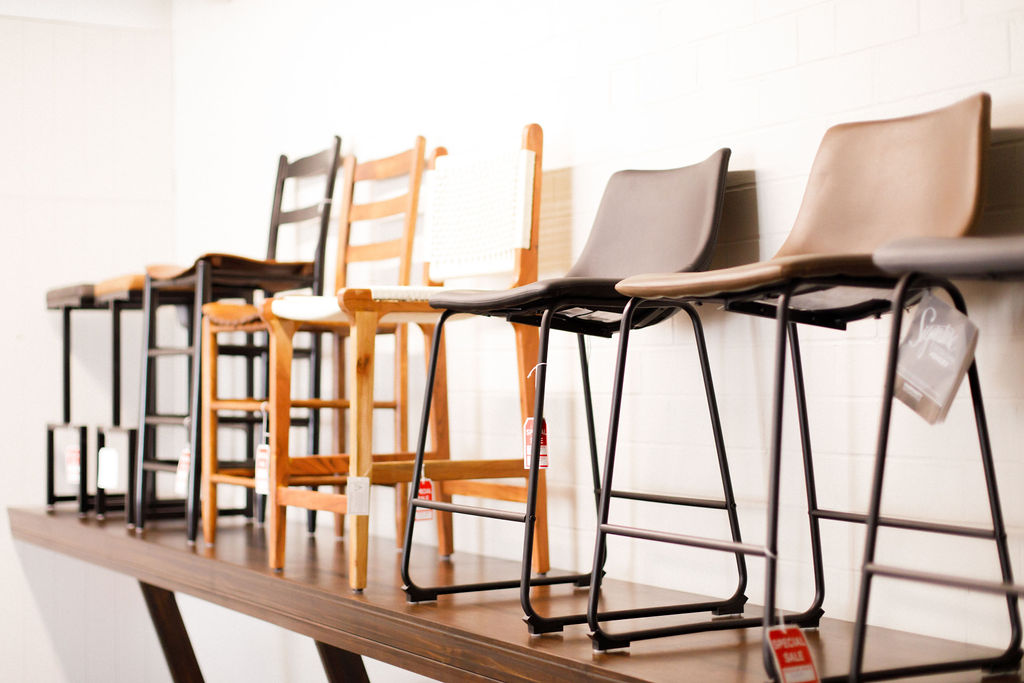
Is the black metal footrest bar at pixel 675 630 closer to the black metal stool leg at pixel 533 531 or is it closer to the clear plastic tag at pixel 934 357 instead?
the black metal stool leg at pixel 533 531

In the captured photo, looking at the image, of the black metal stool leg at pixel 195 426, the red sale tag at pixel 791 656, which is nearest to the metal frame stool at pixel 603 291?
the red sale tag at pixel 791 656

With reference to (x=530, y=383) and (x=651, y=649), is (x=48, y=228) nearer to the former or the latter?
(x=530, y=383)

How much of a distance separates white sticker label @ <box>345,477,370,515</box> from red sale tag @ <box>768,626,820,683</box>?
3.40ft

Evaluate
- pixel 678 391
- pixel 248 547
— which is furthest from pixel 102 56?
pixel 678 391

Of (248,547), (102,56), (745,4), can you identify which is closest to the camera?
(745,4)

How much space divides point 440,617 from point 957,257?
1134mm

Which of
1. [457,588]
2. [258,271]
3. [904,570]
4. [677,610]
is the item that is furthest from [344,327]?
[904,570]

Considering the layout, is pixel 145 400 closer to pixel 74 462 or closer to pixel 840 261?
pixel 74 462

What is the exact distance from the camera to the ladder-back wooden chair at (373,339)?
2.16 metres

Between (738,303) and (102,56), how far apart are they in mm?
3677

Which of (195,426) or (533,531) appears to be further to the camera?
(195,426)

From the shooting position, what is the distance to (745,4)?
212 centimetres

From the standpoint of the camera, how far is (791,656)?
1292mm

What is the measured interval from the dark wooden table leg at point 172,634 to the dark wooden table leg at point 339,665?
1108mm
